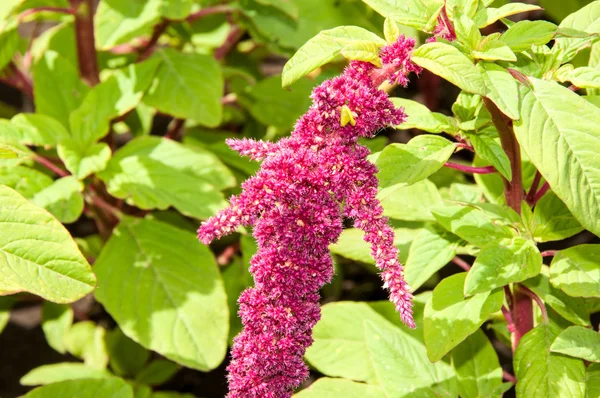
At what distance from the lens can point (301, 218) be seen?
0.92 m

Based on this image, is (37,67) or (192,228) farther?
(192,228)

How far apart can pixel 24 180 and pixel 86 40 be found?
577mm

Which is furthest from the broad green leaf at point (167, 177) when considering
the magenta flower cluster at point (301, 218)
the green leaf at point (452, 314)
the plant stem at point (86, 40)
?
the magenta flower cluster at point (301, 218)

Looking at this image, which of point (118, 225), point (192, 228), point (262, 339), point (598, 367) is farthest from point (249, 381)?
point (192, 228)

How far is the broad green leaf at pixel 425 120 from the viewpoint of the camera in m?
1.23

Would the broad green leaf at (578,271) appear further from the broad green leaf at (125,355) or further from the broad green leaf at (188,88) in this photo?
the broad green leaf at (125,355)

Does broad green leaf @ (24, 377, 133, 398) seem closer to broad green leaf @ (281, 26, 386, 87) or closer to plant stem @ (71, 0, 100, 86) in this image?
broad green leaf @ (281, 26, 386, 87)

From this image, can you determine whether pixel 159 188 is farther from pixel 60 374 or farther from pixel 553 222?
pixel 553 222

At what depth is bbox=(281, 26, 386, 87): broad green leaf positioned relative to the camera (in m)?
0.99

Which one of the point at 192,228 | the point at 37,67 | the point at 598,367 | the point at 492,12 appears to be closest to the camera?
the point at 492,12

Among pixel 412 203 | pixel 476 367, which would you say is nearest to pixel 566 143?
pixel 412 203

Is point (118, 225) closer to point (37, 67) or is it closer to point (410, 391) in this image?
point (37, 67)

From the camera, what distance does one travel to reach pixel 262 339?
949 millimetres

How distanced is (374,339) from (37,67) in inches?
50.9
